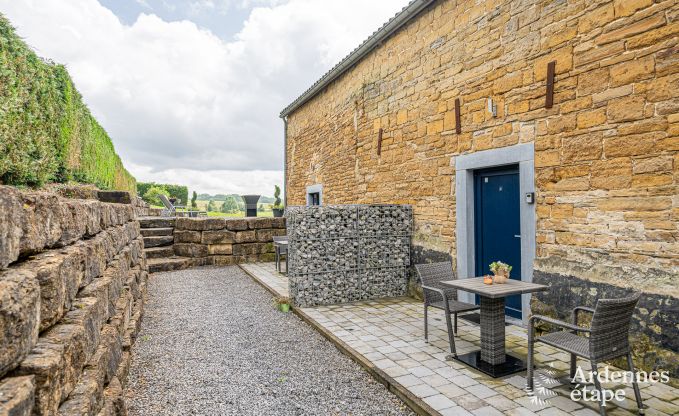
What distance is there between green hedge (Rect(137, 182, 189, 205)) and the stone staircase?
71.7 feet

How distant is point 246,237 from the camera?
36.7ft

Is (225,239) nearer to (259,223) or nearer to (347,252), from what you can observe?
(259,223)

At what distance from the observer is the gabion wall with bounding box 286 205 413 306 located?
6250 millimetres

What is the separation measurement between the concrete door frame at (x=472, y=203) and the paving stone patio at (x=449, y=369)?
773mm

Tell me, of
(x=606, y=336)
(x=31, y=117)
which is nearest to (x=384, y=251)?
(x=606, y=336)

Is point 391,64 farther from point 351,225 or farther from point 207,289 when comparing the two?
point 207,289

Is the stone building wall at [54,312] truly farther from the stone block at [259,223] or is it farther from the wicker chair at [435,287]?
the stone block at [259,223]

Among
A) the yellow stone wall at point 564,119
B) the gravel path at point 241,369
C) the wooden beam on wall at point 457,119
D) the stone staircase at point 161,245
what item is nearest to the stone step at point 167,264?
the stone staircase at point 161,245

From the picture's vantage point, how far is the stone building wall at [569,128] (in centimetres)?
355

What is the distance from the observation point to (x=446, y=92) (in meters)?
6.18

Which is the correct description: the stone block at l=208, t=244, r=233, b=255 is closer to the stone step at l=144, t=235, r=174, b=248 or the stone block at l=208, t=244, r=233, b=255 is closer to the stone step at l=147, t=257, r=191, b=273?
the stone step at l=147, t=257, r=191, b=273

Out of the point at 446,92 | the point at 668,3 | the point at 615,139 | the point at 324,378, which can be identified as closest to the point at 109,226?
the point at 324,378

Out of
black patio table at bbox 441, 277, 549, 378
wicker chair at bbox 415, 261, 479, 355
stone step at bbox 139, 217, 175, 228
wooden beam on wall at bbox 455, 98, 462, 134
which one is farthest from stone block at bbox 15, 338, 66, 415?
stone step at bbox 139, 217, 175, 228

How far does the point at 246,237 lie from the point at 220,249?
77 centimetres
